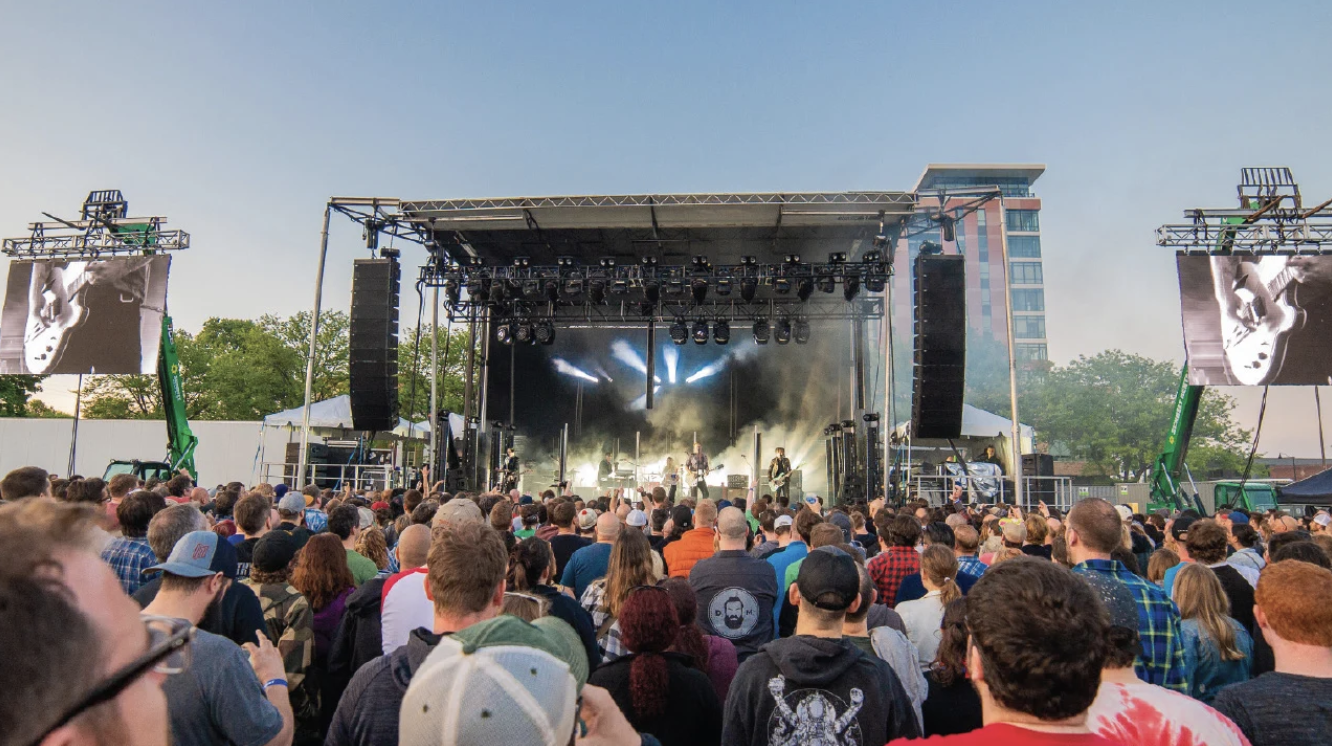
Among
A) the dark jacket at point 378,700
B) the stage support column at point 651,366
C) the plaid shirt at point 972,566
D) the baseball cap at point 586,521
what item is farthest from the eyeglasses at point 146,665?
the stage support column at point 651,366

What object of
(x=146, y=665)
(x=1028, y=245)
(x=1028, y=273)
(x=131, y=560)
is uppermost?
(x=1028, y=245)

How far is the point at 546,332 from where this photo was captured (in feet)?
63.2

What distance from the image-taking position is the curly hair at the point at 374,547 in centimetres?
472

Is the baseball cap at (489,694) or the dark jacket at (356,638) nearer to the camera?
the baseball cap at (489,694)

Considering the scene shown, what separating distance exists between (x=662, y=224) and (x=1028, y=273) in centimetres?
5247

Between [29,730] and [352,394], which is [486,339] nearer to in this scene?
[352,394]

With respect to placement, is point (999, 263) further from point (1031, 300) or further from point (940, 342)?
point (940, 342)

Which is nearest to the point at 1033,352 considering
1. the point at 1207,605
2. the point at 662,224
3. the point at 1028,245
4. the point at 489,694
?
the point at 1028,245

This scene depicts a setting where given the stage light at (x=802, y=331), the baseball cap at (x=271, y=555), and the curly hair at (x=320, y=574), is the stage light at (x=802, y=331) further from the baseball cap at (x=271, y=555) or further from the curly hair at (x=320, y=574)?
the baseball cap at (x=271, y=555)

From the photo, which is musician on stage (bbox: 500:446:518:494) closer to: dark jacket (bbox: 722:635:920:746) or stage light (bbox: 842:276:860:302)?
stage light (bbox: 842:276:860:302)

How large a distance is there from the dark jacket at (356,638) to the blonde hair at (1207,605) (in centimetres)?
353

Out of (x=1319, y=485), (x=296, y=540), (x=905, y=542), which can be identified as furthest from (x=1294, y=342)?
(x=296, y=540)

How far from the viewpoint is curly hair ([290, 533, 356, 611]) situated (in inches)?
145

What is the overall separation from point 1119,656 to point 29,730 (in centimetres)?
241
